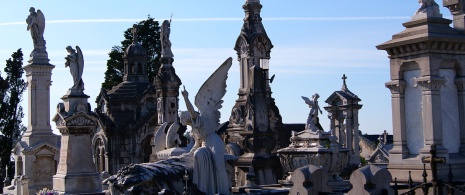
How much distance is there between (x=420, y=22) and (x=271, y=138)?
7768mm

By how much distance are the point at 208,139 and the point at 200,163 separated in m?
0.48

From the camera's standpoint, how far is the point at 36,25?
24.3m

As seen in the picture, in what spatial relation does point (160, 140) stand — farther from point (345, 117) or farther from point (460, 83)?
point (345, 117)

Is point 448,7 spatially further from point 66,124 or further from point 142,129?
point 142,129

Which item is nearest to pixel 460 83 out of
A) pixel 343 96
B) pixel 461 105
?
pixel 461 105

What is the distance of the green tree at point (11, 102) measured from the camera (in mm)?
32750

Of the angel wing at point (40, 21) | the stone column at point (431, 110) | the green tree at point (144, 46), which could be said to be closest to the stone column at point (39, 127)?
the angel wing at point (40, 21)

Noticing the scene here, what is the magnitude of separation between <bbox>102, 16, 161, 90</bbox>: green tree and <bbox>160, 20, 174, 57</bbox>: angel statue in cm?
1909

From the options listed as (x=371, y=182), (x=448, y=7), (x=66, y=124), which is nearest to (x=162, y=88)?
(x=66, y=124)

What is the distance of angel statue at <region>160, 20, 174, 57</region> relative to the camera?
27536 millimetres

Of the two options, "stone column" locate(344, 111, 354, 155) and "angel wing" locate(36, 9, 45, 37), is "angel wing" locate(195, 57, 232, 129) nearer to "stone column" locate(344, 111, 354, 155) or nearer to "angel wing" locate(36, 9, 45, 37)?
"stone column" locate(344, 111, 354, 155)

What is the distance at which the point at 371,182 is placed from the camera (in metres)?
8.41

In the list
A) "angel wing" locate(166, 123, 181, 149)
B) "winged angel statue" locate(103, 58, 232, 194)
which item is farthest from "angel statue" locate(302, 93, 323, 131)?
"winged angel statue" locate(103, 58, 232, 194)

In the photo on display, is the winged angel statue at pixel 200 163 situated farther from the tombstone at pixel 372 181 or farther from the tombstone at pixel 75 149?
the tombstone at pixel 75 149
